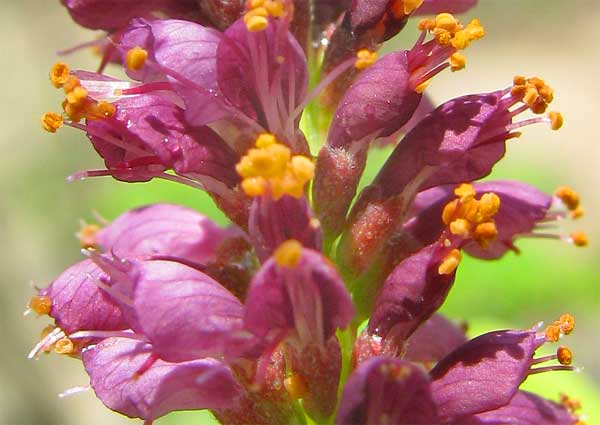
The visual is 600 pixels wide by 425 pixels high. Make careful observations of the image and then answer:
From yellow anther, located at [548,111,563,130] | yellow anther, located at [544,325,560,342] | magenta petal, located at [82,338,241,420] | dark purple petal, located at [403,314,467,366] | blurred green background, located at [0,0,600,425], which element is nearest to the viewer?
magenta petal, located at [82,338,241,420]

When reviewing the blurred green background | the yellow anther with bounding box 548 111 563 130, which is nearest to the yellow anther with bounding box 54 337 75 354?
the yellow anther with bounding box 548 111 563 130

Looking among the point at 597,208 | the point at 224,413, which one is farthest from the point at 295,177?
the point at 597,208

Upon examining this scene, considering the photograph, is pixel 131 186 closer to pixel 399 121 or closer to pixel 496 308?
pixel 496 308

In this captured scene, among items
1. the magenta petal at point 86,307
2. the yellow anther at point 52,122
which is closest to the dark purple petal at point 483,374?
the magenta petal at point 86,307

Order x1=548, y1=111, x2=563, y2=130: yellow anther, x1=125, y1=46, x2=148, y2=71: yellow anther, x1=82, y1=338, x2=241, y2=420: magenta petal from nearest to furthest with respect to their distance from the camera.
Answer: x1=125, y1=46, x2=148, y2=71: yellow anther, x1=82, y1=338, x2=241, y2=420: magenta petal, x1=548, y1=111, x2=563, y2=130: yellow anther

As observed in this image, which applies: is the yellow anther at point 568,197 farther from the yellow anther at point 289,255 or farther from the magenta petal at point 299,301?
the yellow anther at point 289,255

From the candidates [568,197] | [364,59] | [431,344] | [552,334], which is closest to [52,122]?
[364,59]

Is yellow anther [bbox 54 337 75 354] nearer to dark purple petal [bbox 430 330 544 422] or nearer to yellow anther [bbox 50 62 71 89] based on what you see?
yellow anther [bbox 50 62 71 89]
